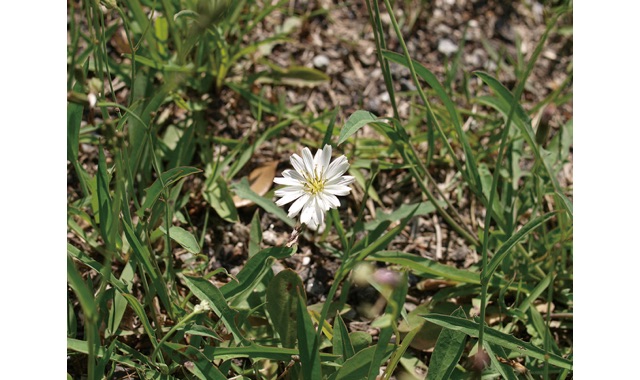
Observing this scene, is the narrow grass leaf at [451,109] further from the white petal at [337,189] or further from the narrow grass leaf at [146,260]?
the narrow grass leaf at [146,260]

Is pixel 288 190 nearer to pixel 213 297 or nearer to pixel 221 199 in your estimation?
pixel 213 297

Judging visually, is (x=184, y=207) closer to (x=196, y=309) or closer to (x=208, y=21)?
(x=196, y=309)

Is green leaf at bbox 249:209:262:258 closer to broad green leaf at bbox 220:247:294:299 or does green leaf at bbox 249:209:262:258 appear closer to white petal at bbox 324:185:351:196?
broad green leaf at bbox 220:247:294:299

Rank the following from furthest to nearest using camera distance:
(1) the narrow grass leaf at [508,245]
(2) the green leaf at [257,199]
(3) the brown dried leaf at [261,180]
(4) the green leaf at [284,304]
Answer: (3) the brown dried leaf at [261,180] → (2) the green leaf at [257,199] → (4) the green leaf at [284,304] → (1) the narrow grass leaf at [508,245]

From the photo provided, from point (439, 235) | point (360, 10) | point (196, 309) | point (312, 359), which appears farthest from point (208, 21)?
point (360, 10)

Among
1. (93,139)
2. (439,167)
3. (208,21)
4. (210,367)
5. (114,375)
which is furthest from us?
(439,167)

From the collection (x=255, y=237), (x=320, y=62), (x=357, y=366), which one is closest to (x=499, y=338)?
(x=357, y=366)

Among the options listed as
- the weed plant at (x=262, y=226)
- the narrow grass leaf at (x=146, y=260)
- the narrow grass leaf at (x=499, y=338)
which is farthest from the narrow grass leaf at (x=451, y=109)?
the narrow grass leaf at (x=146, y=260)
